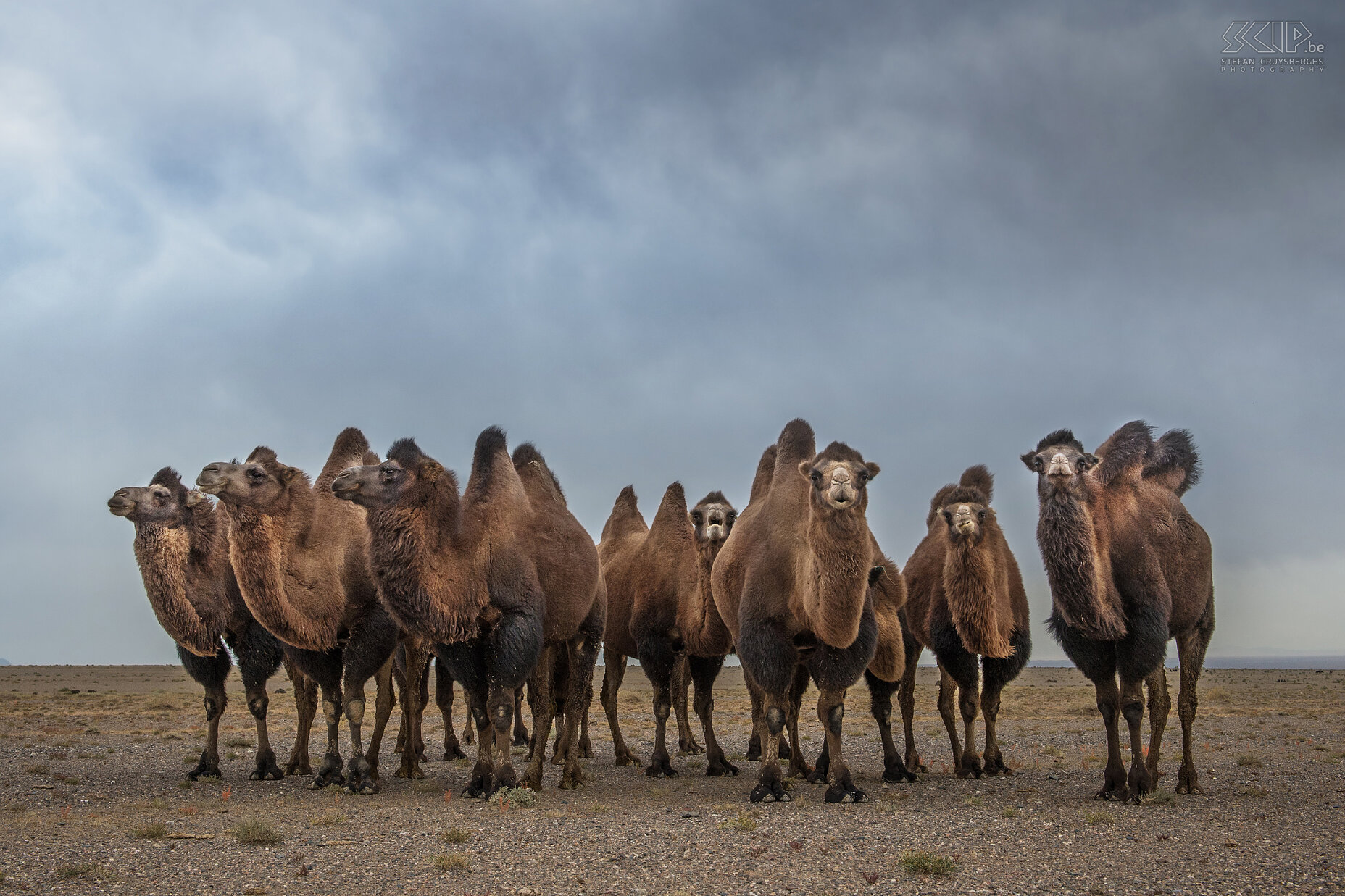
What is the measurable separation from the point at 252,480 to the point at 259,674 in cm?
262

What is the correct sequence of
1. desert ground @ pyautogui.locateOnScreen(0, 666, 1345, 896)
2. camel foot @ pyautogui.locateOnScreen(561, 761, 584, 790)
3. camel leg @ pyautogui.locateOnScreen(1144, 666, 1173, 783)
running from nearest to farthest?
desert ground @ pyautogui.locateOnScreen(0, 666, 1345, 896)
camel leg @ pyautogui.locateOnScreen(1144, 666, 1173, 783)
camel foot @ pyautogui.locateOnScreen(561, 761, 584, 790)

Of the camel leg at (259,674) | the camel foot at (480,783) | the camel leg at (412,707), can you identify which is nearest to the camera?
the camel foot at (480,783)

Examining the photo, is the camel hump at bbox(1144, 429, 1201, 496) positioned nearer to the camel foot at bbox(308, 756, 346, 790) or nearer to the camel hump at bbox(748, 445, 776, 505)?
the camel hump at bbox(748, 445, 776, 505)

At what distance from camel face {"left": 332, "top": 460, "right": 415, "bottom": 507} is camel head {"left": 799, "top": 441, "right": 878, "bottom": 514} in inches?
153

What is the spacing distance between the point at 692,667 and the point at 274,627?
5580 millimetres

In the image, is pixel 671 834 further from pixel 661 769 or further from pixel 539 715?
pixel 661 769

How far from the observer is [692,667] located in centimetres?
1364

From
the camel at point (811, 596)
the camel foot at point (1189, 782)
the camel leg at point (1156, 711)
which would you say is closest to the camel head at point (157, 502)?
the camel at point (811, 596)

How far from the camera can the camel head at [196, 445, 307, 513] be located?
10.4 metres

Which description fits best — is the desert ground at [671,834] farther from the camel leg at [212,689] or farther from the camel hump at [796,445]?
the camel hump at [796,445]

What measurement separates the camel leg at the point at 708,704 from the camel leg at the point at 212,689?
5.87m

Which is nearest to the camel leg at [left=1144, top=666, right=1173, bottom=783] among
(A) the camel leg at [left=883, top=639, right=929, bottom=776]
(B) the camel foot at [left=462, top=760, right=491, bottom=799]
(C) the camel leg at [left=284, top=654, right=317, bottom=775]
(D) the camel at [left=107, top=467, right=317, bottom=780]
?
(A) the camel leg at [left=883, top=639, right=929, bottom=776]

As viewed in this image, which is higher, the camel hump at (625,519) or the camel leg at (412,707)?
the camel hump at (625,519)

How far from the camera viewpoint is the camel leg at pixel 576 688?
11.3 meters
